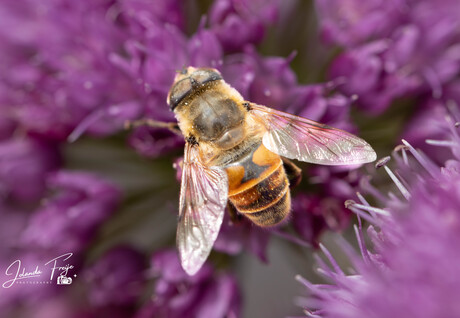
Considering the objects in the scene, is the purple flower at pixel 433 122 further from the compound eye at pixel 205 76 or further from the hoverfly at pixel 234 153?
the compound eye at pixel 205 76

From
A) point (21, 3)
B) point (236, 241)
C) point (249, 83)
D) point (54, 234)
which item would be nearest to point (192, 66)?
point (249, 83)

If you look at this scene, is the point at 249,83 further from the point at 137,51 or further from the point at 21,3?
the point at 21,3

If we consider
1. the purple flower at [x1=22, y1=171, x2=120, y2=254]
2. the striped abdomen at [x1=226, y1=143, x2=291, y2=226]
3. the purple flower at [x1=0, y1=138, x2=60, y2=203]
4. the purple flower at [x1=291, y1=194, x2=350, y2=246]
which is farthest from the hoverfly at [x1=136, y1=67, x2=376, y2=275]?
the purple flower at [x1=0, y1=138, x2=60, y2=203]

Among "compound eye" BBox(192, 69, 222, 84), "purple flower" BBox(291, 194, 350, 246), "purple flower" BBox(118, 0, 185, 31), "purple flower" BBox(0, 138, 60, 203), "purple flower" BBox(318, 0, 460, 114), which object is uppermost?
"purple flower" BBox(118, 0, 185, 31)

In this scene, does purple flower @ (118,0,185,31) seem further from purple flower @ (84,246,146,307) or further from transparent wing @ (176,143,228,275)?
purple flower @ (84,246,146,307)

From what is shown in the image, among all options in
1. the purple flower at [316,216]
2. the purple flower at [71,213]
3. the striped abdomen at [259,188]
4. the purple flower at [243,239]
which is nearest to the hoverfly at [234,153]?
the striped abdomen at [259,188]
